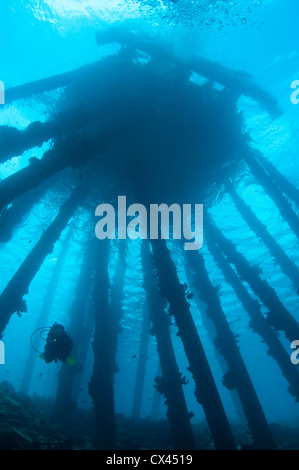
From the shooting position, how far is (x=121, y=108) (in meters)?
10.6

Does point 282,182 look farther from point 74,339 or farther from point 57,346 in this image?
point 74,339

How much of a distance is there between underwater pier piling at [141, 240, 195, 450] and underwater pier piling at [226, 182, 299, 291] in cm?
606

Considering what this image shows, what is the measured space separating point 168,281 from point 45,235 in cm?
548

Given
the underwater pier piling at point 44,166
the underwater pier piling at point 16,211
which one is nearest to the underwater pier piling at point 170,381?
the underwater pier piling at point 16,211

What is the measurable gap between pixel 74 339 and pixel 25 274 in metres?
5.05

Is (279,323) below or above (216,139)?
below

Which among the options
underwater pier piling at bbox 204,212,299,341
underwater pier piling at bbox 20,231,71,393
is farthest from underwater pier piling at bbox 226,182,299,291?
underwater pier piling at bbox 20,231,71,393

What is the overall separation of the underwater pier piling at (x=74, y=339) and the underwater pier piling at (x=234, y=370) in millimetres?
5027

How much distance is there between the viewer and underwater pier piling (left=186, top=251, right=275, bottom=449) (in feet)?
23.3

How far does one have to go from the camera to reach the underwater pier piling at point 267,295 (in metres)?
8.50

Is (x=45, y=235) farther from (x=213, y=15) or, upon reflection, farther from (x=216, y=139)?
(x=213, y=15)

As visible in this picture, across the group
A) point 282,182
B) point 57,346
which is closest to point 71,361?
point 57,346

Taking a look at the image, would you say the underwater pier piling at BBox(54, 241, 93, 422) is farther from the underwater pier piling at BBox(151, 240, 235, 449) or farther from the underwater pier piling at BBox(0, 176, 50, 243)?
the underwater pier piling at BBox(0, 176, 50, 243)

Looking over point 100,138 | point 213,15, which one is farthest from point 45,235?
point 213,15
